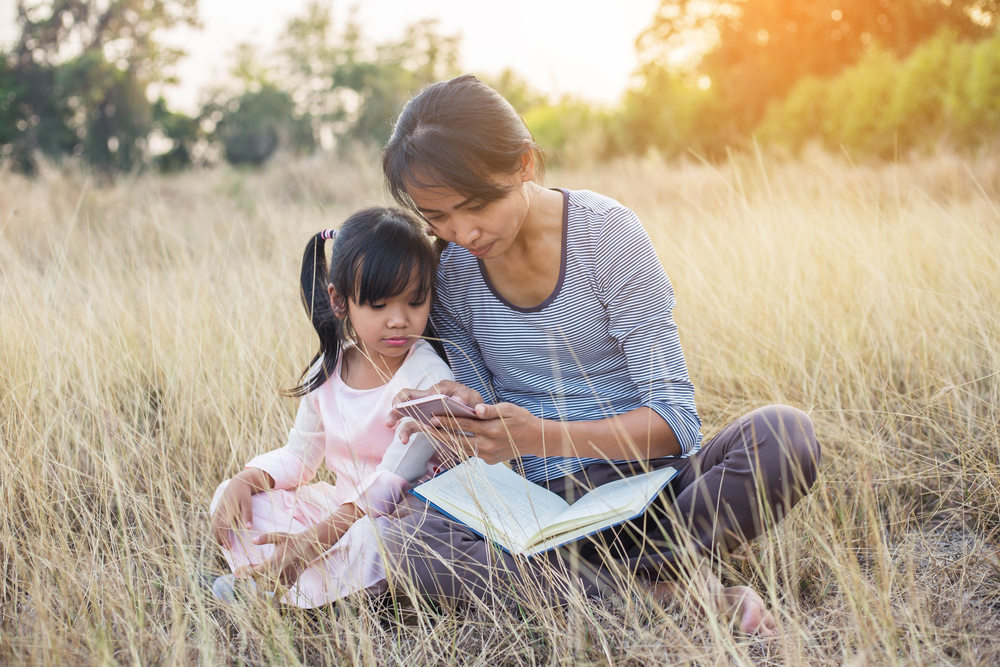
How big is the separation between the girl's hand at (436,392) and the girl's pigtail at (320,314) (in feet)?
1.24

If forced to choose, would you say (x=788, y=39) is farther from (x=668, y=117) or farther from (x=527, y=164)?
(x=527, y=164)

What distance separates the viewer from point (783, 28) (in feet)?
44.0

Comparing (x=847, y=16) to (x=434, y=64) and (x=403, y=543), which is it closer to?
(x=434, y=64)

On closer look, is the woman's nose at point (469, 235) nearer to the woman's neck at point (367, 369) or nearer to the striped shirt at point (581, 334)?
the striped shirt at point (581, 334)

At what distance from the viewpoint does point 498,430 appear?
5.00 feet

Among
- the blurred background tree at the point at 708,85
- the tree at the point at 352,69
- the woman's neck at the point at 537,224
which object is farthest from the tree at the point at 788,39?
the woman's neck at the point at 537,224

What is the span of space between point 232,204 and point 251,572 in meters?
5.96

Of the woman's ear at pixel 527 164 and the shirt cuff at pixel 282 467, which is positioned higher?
the woman's ear at pixel 527 164

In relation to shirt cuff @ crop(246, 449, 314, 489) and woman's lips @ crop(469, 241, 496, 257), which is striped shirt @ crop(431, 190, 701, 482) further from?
shirt cuff @ crop(246, 449, 314, 489)

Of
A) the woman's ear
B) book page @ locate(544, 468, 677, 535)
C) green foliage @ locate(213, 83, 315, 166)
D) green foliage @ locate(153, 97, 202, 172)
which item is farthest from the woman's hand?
green foliage @ locate(153, 97, 202, 172)

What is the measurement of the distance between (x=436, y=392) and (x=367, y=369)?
0.42m

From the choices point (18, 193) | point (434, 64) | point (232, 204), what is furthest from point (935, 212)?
point (434, 64)

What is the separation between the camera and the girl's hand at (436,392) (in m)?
1.63

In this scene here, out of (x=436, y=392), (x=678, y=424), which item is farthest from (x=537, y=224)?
(x=678, y=424)
